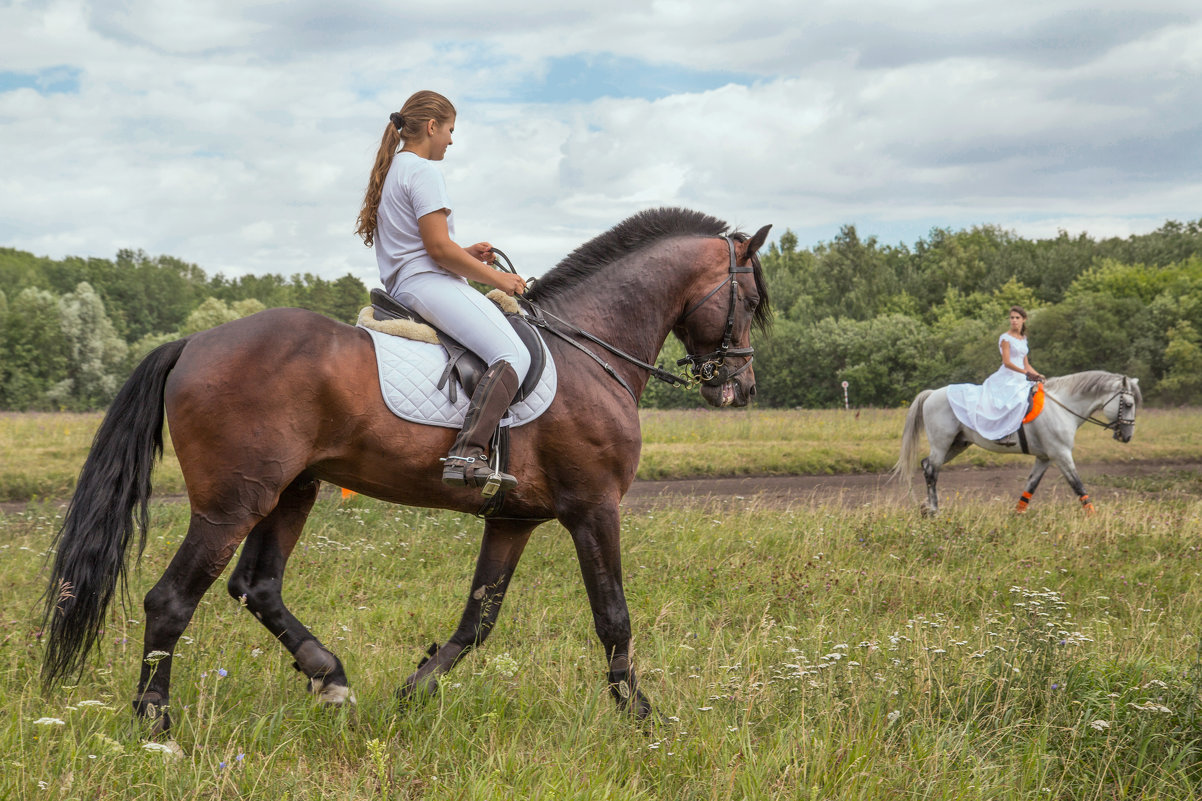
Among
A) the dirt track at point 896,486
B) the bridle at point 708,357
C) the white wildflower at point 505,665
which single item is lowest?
the dirt track at point 896,486

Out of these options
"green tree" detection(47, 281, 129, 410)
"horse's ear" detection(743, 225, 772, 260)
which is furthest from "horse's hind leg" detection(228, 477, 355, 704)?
"green tree" detection(47, 281, 129, 410)

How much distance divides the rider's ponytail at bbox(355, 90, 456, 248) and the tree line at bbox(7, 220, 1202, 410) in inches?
1193

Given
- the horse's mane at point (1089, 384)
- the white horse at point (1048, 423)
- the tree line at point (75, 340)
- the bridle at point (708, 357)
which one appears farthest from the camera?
the tree line at point (75, 340)

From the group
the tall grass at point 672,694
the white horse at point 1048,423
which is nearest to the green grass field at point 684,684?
the tall grass at point 672,694

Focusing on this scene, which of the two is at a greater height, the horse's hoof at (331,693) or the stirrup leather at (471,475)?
the stirrup leather at (471,475)

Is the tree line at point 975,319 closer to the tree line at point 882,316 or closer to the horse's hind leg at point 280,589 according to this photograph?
the tree line at point 882,316

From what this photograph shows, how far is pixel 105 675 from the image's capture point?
13.1 feet

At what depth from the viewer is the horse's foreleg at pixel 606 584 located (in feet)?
13.3

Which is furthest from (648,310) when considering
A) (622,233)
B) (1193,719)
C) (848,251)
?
(848,251)

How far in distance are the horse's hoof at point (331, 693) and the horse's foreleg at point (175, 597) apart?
1.92ft

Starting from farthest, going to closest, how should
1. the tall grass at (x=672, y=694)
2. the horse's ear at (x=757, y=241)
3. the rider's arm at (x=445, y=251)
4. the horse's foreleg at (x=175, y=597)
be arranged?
the horse's ear at (x=757, y=241)
the rider's arm at (x=445, y=251)
the horse's foreleg at (x=175, y=597)
the tall grass at (x=672, y=694)

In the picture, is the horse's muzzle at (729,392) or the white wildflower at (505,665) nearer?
the white wildflower at (505,665)

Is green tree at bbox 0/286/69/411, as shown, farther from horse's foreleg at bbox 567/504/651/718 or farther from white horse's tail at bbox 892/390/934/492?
horse's foreleg at bbox 567/504/651/718

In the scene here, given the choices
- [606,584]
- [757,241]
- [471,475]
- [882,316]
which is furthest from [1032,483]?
[882,316]
